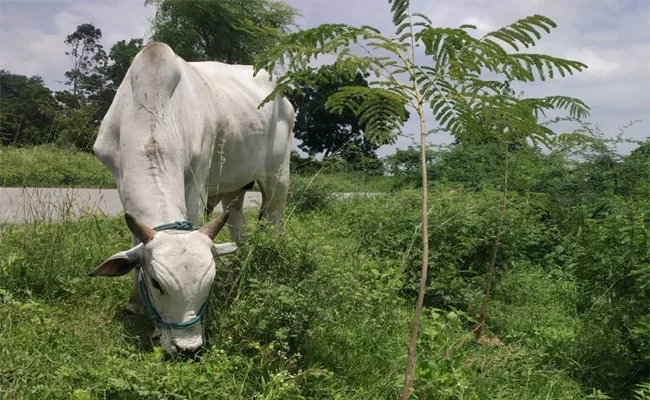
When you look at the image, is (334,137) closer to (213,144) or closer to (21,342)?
(213,144)

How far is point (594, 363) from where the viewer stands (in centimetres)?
358

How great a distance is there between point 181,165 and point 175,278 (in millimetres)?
978

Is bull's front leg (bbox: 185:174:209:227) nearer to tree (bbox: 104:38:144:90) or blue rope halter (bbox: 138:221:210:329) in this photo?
blue rope halter (bbox: 138:221:210:329)

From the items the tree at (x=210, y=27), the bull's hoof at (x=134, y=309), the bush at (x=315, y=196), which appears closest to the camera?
the bull's hoof at (x=134, y=309)

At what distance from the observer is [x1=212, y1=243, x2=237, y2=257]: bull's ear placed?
123 inches

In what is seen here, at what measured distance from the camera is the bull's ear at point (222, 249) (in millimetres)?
3129

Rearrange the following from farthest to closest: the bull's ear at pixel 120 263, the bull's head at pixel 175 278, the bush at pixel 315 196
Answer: the bush at pixel 315 196
the bull's ear at pixel 120 263
the bull's head at pixel 175 278

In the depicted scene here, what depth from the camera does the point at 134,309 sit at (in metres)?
3.61

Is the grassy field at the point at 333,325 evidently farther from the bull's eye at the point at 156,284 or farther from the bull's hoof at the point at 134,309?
the bull's eye at the point at 156,284

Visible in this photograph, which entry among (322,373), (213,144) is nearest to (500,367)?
(322,373)

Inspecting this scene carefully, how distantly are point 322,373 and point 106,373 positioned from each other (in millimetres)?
1097

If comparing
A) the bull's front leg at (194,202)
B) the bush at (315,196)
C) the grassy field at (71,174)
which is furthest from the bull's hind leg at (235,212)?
the bush at (315,196)

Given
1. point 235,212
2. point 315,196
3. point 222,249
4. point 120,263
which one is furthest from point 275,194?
point 315,196

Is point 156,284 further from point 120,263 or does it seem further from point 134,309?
point 134,309
